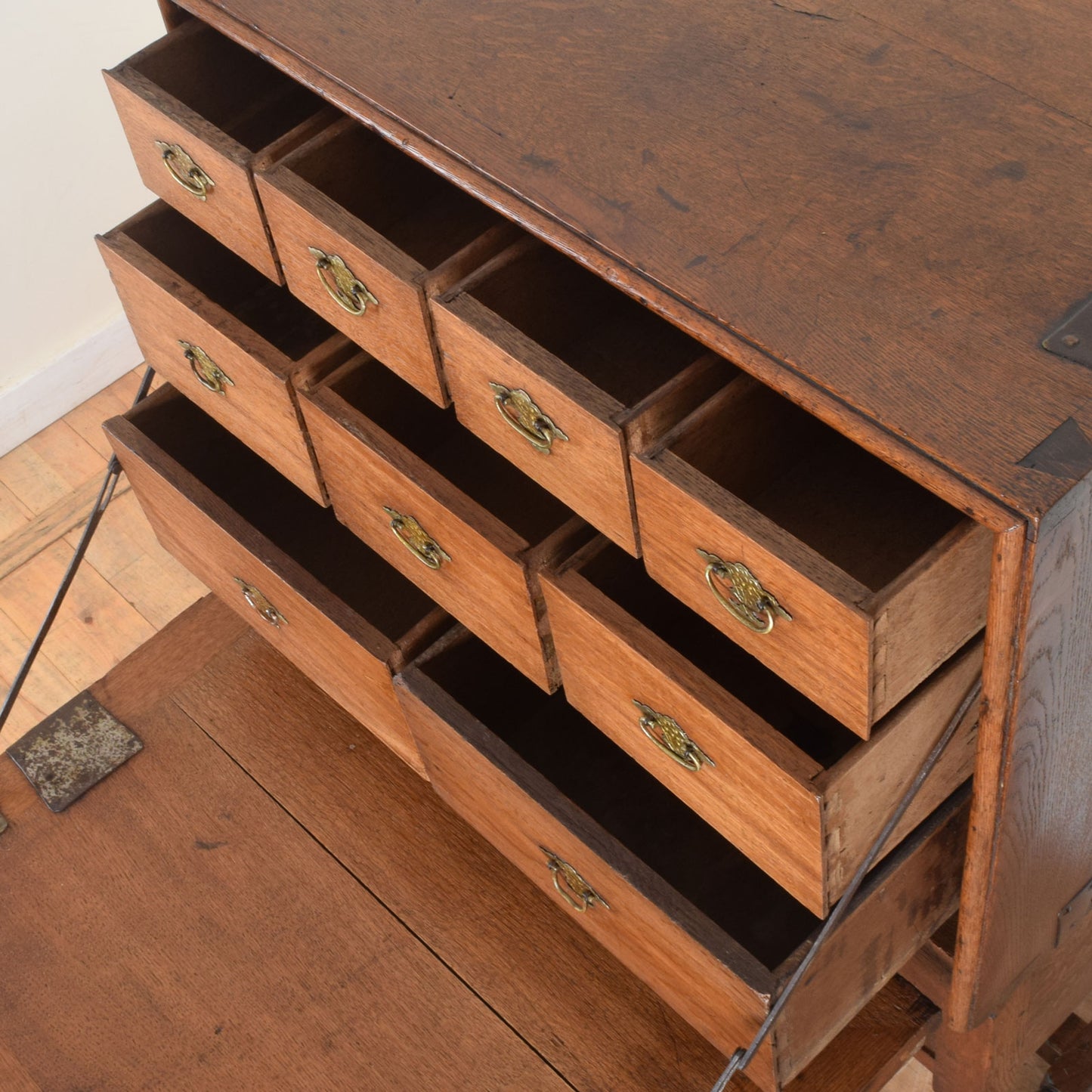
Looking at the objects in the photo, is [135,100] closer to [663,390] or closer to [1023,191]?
[663,390]

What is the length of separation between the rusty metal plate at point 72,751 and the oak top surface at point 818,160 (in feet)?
2.26

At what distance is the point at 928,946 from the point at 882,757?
1.28 ft

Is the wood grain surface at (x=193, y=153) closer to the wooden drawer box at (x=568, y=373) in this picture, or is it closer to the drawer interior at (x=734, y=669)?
the wooden drawer box at (x=568, y=373)

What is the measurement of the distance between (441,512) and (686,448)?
Answer: 226 mm

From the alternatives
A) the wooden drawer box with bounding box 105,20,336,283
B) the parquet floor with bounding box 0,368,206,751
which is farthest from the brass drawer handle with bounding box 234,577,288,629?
the parquet floor with bounding box 0,368,206,751

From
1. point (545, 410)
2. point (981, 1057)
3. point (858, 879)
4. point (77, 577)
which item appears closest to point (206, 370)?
point (545, 410)

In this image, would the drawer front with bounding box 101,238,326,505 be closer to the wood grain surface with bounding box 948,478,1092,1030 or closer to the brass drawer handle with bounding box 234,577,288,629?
the brass drawer handle with bounding box 234,577,288,629

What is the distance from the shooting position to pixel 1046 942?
1.14 metres

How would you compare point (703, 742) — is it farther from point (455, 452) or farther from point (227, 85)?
point (227, 85)

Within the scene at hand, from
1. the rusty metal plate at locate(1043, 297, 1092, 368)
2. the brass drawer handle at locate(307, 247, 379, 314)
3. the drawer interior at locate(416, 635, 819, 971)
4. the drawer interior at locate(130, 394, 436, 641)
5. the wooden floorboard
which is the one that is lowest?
the wooden floorboard

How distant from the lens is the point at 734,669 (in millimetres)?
1165

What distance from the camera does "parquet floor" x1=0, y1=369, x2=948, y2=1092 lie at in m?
2.09

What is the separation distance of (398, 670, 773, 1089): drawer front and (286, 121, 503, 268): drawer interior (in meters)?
0.33

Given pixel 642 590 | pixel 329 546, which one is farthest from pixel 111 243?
pixel 642 590
